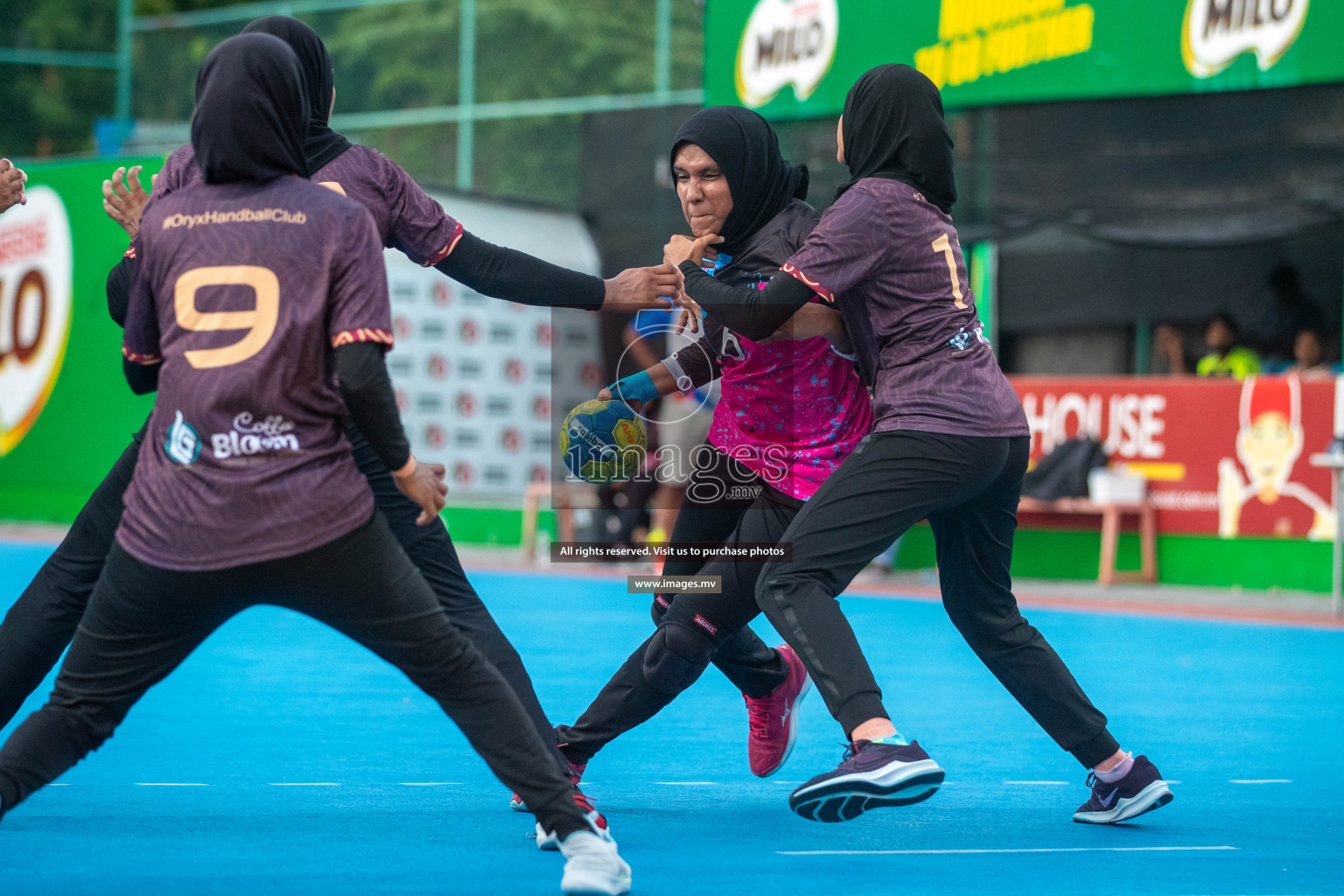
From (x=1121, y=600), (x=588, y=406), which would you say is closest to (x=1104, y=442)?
(x=1121, y=600)

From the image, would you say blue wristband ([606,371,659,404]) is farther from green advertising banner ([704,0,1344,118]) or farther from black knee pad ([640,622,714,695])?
green advertising banner ([704,0,1344,118])

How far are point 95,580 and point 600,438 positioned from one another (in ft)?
5.42

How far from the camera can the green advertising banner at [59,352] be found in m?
17.3

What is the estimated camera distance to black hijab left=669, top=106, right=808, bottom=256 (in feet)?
14.8

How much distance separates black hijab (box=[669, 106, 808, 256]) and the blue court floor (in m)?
1.73

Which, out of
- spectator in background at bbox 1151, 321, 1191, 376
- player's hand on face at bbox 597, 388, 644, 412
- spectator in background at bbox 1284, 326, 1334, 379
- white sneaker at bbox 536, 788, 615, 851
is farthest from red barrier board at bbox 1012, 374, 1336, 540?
white sneaker at bbox 536, 788, 615, 851

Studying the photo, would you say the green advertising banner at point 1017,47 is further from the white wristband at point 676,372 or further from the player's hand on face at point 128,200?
the player's hand on face at point 128,200

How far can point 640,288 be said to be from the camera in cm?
450

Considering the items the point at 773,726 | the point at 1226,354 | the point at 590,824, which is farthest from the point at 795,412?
the point at 1226,354

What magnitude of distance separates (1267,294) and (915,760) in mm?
13193

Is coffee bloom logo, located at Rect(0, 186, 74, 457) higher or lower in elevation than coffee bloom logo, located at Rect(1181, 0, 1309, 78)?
lower

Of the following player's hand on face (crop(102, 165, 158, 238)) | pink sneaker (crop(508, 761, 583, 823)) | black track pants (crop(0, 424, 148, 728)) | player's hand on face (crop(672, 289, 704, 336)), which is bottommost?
pink sneaker (crop(508, 761, 583, 823))

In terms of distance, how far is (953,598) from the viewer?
14.8ft

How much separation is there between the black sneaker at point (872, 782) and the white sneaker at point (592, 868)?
0.54 metres
